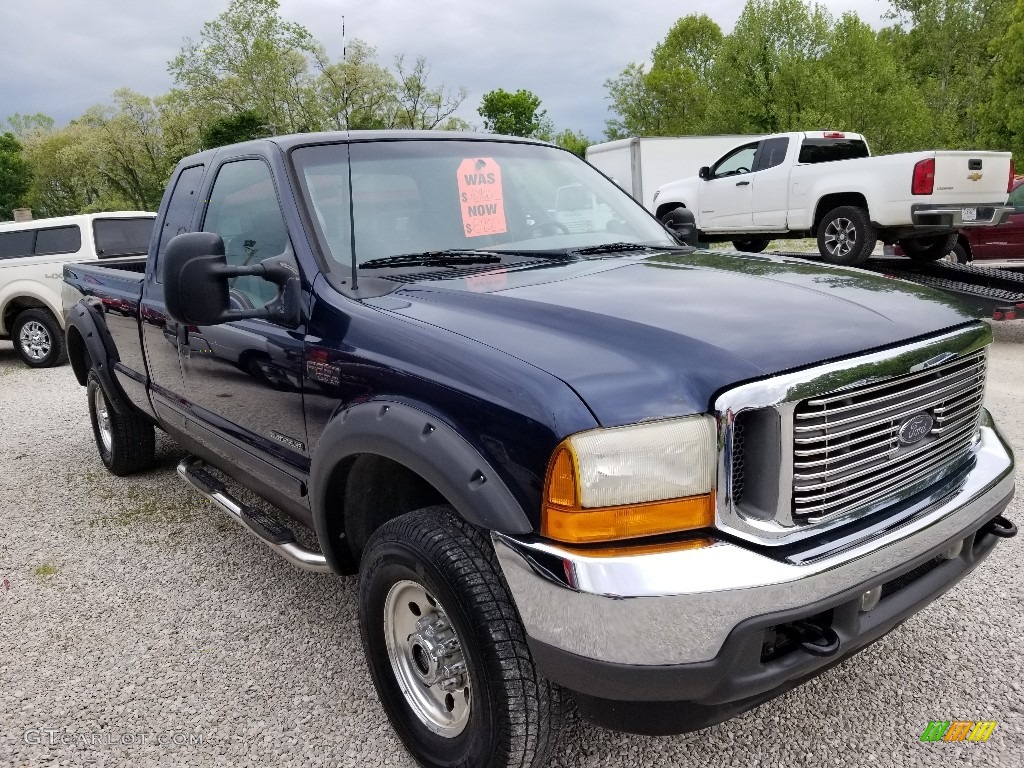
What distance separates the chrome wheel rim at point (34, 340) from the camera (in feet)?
33.7

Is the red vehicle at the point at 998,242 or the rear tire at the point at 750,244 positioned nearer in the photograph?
the red vehicle at the point at 998,242

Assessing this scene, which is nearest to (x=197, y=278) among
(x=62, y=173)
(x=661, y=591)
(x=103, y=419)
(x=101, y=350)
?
(x=661, y=591)

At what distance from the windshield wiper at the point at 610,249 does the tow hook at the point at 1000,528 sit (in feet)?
5.03

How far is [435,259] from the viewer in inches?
110

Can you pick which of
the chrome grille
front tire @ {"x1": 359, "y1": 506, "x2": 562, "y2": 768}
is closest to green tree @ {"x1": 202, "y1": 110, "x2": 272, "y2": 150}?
front tire @ {"x1": 359, "y1": 506, "x2": 562, "y2": 768}

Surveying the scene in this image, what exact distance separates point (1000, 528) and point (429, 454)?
179 cm

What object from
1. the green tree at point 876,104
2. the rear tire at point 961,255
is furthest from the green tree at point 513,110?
the rear tire at point 961,255

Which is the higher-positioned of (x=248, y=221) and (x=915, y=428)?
(x=248, y=221)

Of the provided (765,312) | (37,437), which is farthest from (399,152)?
(37,437)

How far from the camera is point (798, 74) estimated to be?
108 ft

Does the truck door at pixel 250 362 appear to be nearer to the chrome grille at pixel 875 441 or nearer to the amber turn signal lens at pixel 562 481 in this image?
the amber turn signal lens at pixel 562 481

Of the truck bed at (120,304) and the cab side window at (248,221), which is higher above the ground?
the cab side window at (248,221)

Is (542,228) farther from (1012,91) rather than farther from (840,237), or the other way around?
(1012,91)

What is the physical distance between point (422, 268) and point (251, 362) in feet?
2.49
